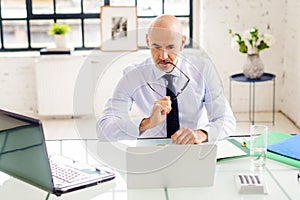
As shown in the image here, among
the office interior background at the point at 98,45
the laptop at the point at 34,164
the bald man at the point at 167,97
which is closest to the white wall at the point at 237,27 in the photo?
the office interior background at the point at 98,45

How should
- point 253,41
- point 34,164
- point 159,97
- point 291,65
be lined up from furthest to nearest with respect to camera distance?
point 291,65 → point 253,41 → point 159,97 → point 34,164

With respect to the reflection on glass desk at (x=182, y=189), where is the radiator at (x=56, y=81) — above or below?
below

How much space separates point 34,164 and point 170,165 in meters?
0.44

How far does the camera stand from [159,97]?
2.45 meters

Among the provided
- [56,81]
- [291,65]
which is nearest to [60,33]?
[56,81]

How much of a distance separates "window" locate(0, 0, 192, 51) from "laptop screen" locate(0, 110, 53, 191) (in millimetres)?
3849

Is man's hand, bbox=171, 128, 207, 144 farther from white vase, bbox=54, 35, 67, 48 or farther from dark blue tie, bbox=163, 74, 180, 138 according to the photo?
white vase, bbox=54, 35, 67, 48

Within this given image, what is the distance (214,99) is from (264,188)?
31.9 inches

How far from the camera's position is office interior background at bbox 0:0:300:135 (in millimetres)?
5280

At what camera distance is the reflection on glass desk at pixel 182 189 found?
5.74 feet

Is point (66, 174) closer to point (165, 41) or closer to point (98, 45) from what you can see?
point (165, 41)

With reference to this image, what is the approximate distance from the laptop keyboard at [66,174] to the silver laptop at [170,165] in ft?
0.60

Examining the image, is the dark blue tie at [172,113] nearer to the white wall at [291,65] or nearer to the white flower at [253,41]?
the white flower at [253,41]

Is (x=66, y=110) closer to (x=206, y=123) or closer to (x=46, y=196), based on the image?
(x=206, y=123)
